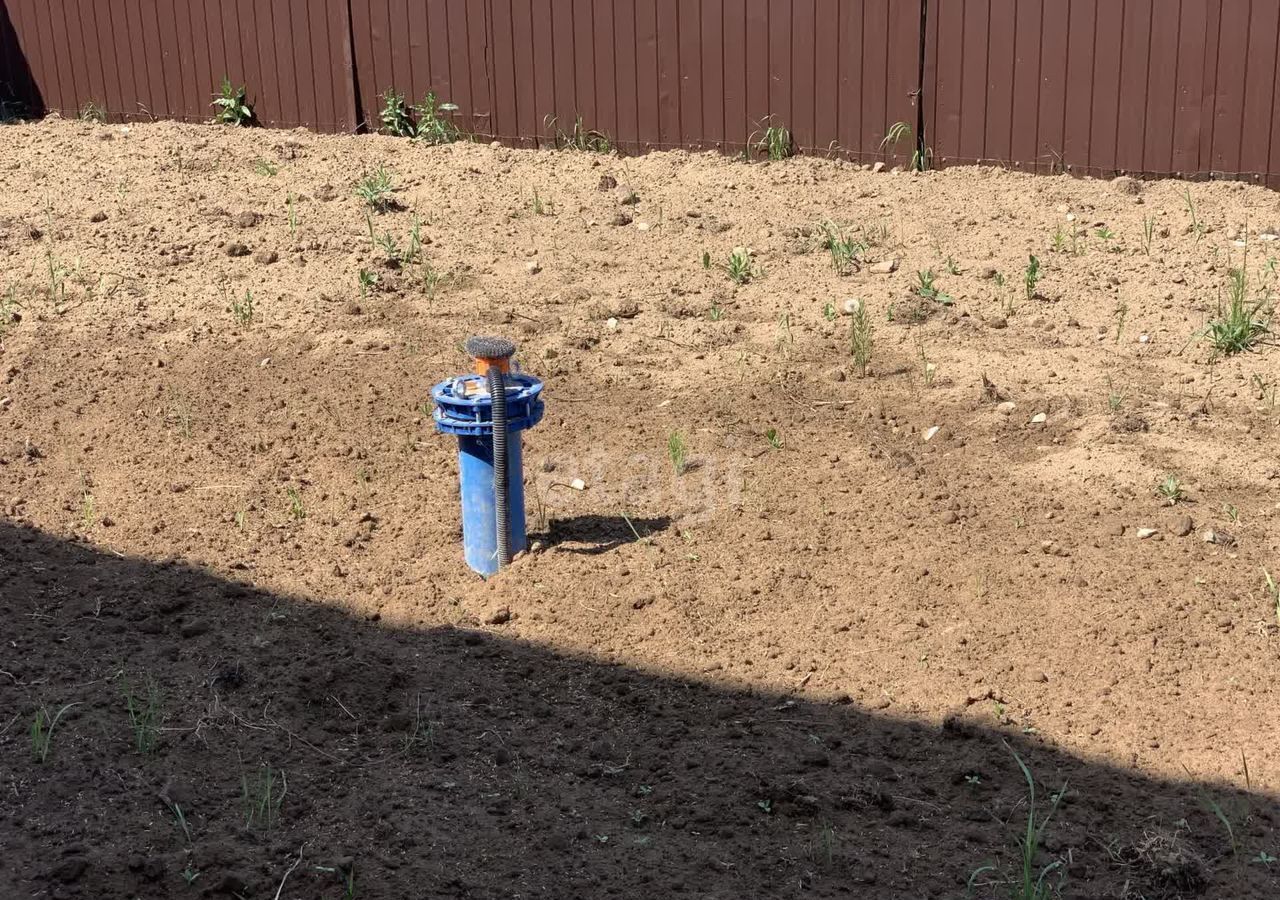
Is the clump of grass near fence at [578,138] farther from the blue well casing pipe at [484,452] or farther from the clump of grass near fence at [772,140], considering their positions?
the blue well casing pipe at [484,452]

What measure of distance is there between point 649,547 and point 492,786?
1.59 m

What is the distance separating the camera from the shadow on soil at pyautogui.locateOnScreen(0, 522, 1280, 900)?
148 inches

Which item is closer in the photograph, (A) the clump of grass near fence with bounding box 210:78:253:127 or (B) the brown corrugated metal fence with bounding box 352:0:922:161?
(B) the brown corrugated metal fence with bounding box 352:0:922:161

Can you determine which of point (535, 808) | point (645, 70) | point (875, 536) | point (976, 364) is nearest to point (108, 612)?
point (535, 808)

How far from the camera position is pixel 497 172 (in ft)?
31.9

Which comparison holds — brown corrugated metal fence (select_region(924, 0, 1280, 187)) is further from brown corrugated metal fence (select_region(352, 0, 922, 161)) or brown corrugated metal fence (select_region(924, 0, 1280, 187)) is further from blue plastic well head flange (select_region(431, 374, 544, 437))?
blue plastic well head flange (select_region(431, 374, 544, 437))

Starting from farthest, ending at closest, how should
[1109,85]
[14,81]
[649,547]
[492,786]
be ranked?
[14,81]
[1109,85]
[649,547]
[492,786]

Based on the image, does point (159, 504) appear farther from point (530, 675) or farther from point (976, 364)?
point (976, 364)

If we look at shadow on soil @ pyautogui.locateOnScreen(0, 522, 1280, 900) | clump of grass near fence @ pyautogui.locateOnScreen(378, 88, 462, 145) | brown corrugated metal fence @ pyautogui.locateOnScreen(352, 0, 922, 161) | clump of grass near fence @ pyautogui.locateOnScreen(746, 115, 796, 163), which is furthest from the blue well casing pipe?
clump of grass near fence @ pyautogui.locateOnScreen(378, 88, 462, 145)

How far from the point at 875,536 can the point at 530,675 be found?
→ 1448 millimetres

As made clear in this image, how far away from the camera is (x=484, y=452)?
5402mm

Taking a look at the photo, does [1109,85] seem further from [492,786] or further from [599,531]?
[492,786]

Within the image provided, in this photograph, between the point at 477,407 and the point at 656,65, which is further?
the point at 656,65

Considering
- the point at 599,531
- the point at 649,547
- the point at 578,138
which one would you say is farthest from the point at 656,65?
the point at 649,547
